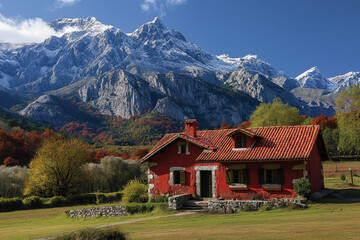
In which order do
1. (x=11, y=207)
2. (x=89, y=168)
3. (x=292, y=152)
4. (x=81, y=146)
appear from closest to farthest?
(x=292, y=152) < (x=11, y=207) < (x=81, y=146) < (x=89, y=168)

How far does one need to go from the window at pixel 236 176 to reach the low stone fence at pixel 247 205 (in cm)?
322

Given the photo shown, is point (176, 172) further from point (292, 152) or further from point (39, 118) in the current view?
point (39, 118)

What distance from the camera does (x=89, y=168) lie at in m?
50.5

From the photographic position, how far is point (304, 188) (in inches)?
878

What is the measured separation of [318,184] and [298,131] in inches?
196

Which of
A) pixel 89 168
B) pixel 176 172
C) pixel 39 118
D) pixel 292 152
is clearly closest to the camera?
pixel 292 152

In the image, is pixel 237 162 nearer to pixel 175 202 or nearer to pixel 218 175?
pixel 218 175

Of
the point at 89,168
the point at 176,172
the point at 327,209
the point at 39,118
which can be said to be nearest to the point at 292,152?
the point at 327,209

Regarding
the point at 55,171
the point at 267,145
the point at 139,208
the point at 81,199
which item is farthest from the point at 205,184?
the point at 55,171

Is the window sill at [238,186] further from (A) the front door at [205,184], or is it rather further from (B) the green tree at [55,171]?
(B) the green tree at [55,171]

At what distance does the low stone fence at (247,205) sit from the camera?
21328mm

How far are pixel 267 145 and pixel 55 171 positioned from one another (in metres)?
29.0

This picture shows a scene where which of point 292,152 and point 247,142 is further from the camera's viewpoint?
point 247,142

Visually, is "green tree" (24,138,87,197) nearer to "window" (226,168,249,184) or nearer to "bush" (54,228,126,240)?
"window" (226,168,249,184)
